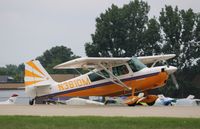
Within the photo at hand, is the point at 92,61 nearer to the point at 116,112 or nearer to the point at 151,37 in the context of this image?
the point at 116,112

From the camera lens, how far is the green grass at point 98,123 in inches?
623

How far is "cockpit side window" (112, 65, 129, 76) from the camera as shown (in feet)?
98.3

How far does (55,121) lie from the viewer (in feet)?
54.8

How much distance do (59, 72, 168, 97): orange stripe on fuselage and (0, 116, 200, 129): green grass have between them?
12.1 meters

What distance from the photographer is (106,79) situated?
3045 cm

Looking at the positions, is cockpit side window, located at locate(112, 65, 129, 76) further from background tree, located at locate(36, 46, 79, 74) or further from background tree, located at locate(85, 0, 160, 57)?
background tree, located at locate(36, 46, 79, 74)

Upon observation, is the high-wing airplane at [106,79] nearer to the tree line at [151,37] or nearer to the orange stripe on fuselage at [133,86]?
the orange stripe on fuselage at [133,86]

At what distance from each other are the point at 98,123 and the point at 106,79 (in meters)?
14.2

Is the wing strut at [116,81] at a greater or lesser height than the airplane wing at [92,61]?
lesser

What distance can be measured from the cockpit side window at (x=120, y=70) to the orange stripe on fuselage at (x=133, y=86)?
21.7 inches

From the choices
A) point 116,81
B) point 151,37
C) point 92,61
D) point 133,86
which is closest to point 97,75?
point 116,81

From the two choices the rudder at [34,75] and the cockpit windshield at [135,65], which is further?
the rudder at [34,75]

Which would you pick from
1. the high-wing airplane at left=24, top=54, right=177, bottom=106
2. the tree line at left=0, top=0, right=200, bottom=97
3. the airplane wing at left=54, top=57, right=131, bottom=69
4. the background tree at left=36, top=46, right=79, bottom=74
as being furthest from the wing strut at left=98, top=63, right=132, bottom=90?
the background tree at left=36, top=46, right=79, bottom=74

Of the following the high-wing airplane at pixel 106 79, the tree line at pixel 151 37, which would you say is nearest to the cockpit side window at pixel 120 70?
the high-wing airplane at pixel 106 79
